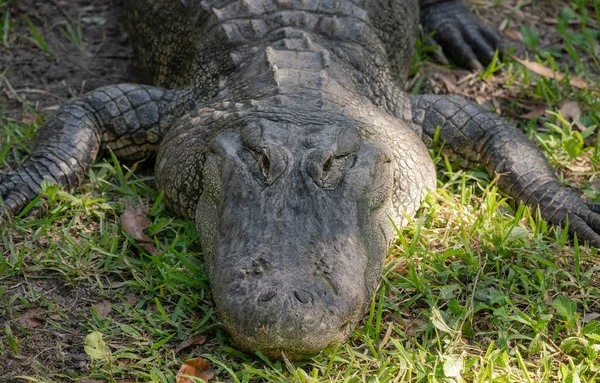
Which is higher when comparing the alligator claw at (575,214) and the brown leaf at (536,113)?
the brown leaf at (536,113)

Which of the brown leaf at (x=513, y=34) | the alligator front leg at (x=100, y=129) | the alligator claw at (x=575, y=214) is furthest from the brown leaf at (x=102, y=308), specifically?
the brown leaf at (x=513, y=34)

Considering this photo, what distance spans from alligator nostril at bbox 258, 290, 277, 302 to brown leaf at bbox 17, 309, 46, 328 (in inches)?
39.4

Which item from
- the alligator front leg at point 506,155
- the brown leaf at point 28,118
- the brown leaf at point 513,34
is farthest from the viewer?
the brown leaf at point 513,34

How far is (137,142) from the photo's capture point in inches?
165

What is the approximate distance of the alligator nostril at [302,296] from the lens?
262cm

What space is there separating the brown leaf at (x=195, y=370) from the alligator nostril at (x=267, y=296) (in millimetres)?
427

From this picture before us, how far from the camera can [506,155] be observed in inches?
160

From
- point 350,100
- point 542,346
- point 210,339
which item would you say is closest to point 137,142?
point 350,100

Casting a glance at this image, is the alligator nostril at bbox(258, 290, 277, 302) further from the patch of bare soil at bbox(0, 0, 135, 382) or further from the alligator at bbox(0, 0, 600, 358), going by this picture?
the patch of bare soil at bbox(0, 0, 135, 382)

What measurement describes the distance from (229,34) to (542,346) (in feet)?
7.28

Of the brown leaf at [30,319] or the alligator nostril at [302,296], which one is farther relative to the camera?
the brown leaf at [30,319]

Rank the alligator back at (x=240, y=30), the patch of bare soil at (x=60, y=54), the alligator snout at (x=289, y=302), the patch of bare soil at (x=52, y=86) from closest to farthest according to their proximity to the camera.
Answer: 1. the alligator snout at (x=289, y=302)
2. the patch of bare soil at (x=52, y=86)
3. the alligator back at (x=240, y=30)
4. the patch of bare soil at (x=60, y=54)

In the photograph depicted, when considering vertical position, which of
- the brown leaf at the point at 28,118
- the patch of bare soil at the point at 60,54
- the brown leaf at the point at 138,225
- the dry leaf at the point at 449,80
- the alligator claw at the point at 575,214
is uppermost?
the patch of bare soil at the point at 60,54

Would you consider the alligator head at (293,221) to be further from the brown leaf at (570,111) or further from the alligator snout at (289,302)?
the brown leaf at (570,111)
